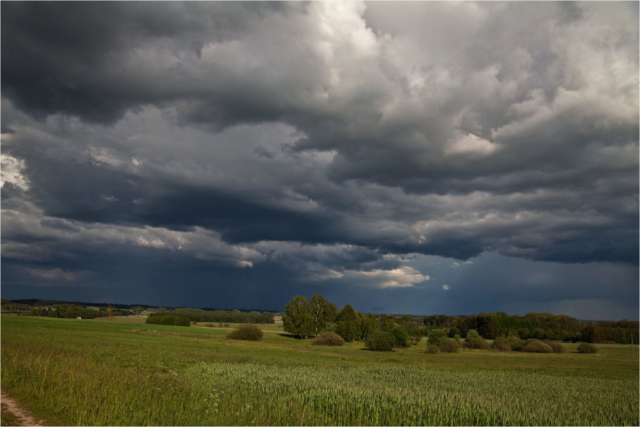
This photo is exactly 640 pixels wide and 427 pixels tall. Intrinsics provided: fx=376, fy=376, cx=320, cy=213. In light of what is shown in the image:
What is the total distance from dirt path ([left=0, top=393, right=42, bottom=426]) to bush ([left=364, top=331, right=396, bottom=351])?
7533 cm

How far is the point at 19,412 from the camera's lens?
46.3ft

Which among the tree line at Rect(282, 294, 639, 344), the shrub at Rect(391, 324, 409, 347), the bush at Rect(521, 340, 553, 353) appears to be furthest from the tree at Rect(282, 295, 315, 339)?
the bush at Rect(521, 340, 553, 353)

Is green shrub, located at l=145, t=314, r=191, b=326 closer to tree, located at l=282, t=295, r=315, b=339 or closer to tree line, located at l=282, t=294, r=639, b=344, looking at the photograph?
tree line, located at l=282, t=294, r=639, b=344

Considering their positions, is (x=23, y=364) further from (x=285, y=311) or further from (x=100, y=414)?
(x=285, y=311)

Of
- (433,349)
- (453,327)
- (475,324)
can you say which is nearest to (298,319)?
(433,349)

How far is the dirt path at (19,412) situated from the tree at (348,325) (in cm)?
10136

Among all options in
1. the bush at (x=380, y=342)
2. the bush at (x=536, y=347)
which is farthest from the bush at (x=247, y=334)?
the bush at (x=536, y=347)

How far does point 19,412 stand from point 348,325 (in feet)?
341

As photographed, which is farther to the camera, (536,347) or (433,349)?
(536,347)

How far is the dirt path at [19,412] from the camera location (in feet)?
42.7

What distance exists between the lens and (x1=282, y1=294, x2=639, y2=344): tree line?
11412 centimetres

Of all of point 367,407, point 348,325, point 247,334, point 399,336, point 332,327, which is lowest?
point 247,334

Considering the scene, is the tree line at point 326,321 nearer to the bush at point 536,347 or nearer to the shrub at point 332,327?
the shrub at point 332,327

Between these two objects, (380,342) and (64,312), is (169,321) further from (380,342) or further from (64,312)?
(380,342)
